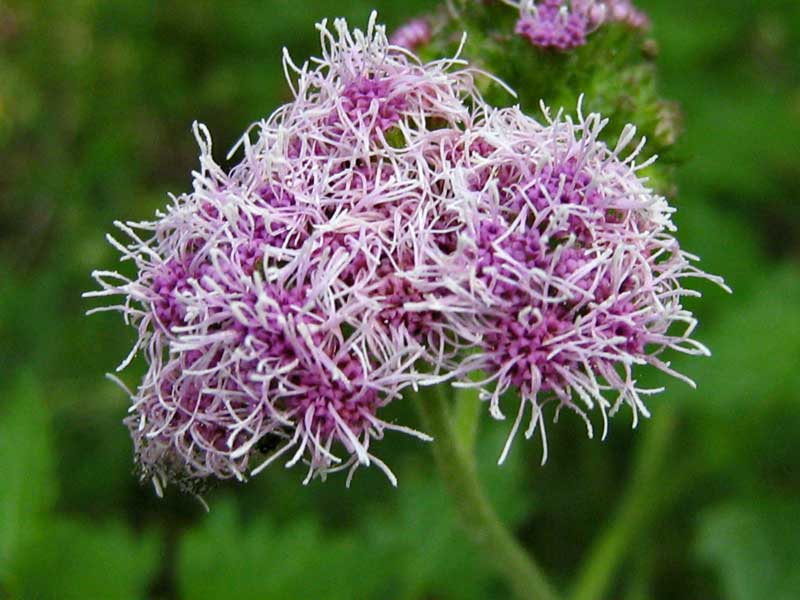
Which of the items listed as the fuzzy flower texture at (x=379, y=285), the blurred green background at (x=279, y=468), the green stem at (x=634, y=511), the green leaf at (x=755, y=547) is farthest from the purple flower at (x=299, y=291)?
the green leaf at (x=755, y=547)

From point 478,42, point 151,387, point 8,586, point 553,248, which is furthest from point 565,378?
point 8,586

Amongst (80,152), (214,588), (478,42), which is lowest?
(214,588)

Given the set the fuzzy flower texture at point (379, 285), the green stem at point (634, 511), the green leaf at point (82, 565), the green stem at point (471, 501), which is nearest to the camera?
the fuzzy flower texture at point (379, 285)

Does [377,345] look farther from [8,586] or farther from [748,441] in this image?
[748,441]

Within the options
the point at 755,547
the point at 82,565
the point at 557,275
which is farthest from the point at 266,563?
the point at 557,275

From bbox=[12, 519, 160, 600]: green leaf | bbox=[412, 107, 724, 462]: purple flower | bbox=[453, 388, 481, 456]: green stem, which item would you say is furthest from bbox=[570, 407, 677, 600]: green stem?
bbox=[412, 107, 724, 462]: purple flower

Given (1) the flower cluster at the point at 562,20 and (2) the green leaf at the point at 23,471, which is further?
(2) the green leaf at the point at 23,471

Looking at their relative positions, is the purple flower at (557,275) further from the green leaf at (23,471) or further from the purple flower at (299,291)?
the green leaf at (23,471)

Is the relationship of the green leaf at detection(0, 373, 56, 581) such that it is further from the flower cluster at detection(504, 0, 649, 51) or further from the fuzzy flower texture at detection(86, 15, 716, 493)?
the flower cluster at detection(504, 0, 649, 51)
